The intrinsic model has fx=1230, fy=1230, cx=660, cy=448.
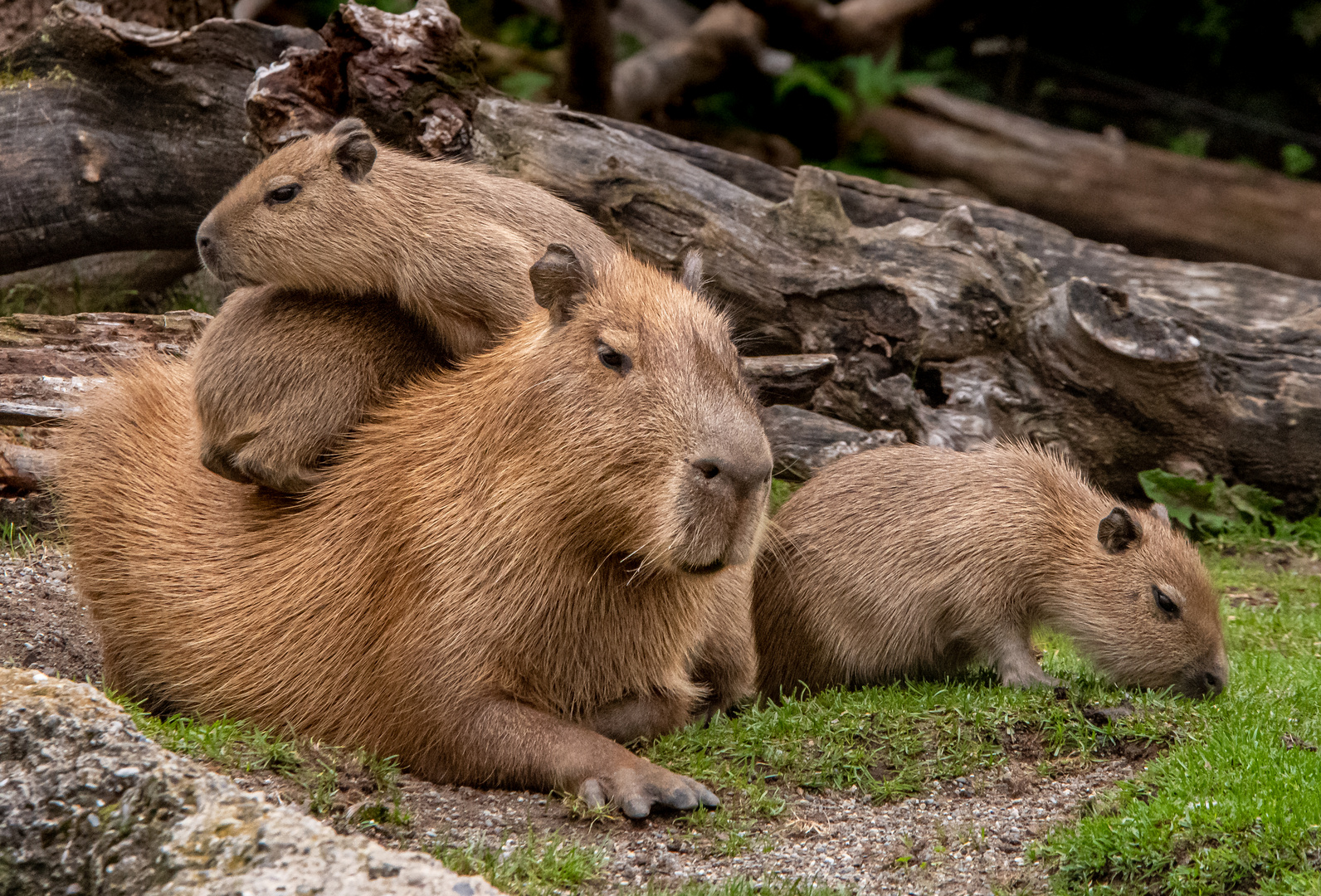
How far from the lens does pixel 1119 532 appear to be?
4.96 meters

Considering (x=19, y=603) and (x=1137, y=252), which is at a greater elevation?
(x=1137, y=252)

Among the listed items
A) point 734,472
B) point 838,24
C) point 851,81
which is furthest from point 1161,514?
point 838,24

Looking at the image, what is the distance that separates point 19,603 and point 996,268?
5.07 m

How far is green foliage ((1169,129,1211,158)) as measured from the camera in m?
14.2

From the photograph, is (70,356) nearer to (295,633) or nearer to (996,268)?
(295,633)

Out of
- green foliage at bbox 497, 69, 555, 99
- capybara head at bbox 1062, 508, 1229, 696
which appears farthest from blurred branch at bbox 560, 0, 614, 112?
capybara head at bbox 1062, 508, 1229, 696

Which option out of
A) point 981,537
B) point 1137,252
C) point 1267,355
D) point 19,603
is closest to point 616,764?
point 981,537

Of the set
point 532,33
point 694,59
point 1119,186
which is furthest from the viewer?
point 532,33

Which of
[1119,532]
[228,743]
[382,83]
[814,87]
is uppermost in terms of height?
[382,83]

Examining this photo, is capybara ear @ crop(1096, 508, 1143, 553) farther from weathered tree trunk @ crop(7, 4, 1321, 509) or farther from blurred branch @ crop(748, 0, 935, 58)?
blurred branch @ crop(748, 0, 935, 58)

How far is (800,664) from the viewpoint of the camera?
5.11 m

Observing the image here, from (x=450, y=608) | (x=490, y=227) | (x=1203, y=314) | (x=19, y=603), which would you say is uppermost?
(x=490, y=227)

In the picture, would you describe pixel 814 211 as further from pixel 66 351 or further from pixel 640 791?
pixel 640 791

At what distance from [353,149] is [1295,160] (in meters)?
12.9
